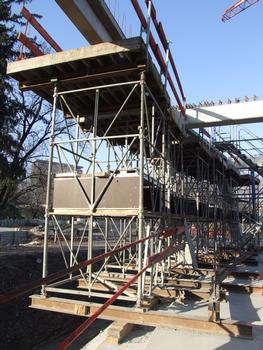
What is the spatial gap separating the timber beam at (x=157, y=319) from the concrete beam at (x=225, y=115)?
9483 mm

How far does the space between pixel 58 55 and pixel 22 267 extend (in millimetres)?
12089

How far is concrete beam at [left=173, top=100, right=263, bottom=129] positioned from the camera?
15.7 meters

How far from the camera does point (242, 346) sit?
6672 mm

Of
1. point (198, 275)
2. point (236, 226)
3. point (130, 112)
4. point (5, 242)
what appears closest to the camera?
point (130, 112)

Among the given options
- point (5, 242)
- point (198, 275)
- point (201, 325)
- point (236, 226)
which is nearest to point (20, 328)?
point (198, 275)

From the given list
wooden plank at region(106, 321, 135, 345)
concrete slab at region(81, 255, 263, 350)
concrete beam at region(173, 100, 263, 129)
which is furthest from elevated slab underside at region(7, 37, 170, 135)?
concrete slab at region(81, 255, 263, 350)

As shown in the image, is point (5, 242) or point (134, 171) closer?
point (134, 171)

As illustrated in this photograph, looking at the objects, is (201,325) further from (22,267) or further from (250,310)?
(22,267)

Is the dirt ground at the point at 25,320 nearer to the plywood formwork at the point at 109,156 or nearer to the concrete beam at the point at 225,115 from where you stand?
the plywood formwork at the point at 109,156

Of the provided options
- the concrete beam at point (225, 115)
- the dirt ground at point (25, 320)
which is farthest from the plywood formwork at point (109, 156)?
the dirt ground at point (25, 320)

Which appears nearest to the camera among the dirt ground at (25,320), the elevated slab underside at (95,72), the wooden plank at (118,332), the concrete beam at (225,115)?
the wooden plank at (118,332)

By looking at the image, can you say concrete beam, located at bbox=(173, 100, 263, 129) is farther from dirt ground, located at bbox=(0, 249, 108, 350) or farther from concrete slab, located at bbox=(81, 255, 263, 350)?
dirt ground, located at bbox=(0, 249, 108, 350)

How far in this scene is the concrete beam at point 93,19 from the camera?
25.6 ft

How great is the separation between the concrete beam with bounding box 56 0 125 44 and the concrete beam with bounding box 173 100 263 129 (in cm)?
714
